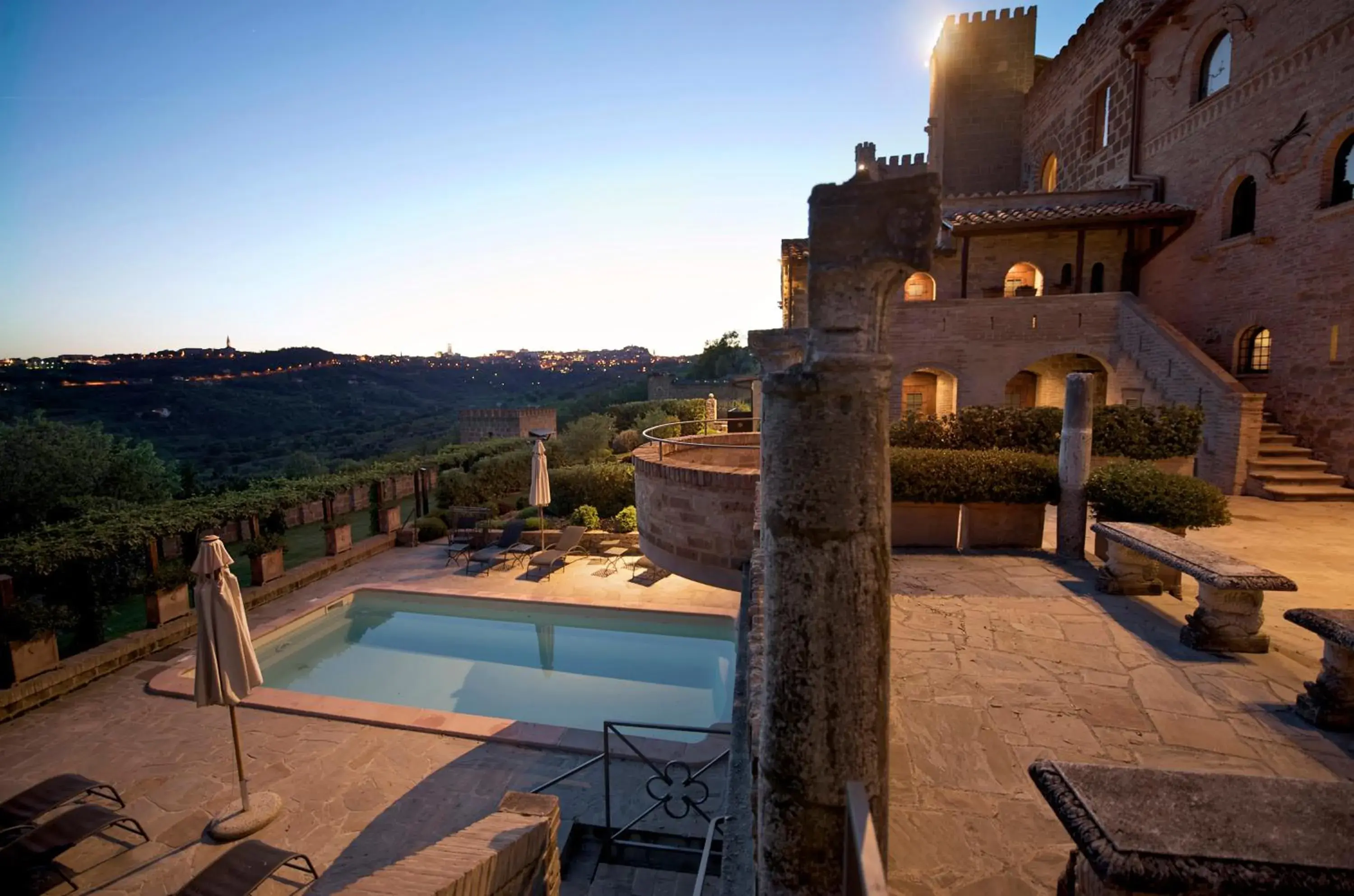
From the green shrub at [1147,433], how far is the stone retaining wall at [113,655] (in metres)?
15.1

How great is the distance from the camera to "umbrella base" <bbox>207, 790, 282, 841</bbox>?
599cm

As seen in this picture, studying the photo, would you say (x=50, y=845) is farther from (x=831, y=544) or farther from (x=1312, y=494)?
(x=1312, y=494)

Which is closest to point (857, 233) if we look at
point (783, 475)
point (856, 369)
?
point (856, 369)

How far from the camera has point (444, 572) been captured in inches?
573

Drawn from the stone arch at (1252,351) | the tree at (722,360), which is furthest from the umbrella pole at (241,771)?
the tree at (722,360)

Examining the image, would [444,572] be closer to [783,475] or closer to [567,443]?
[567,443]

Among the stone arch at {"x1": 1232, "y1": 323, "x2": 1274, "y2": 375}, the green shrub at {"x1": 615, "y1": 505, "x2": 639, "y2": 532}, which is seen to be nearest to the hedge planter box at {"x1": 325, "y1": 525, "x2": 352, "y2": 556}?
the green shrub at {"x1": 615, "y1": 505, "x2": 639, "y2": 532}

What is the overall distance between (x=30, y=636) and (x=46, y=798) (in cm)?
411

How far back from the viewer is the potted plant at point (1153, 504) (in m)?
6.68

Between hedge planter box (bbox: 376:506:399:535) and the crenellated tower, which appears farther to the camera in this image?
the crenellated tower

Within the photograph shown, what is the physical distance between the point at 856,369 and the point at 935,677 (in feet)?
12.5

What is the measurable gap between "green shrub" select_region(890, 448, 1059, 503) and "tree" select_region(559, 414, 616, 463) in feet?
51.1

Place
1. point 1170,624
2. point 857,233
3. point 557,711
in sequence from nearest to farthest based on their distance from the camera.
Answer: point 857,233 → point 1170,624 → point 557,711

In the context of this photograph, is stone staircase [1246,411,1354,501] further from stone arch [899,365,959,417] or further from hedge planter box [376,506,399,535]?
hedge planter box [376,506,399,535]
